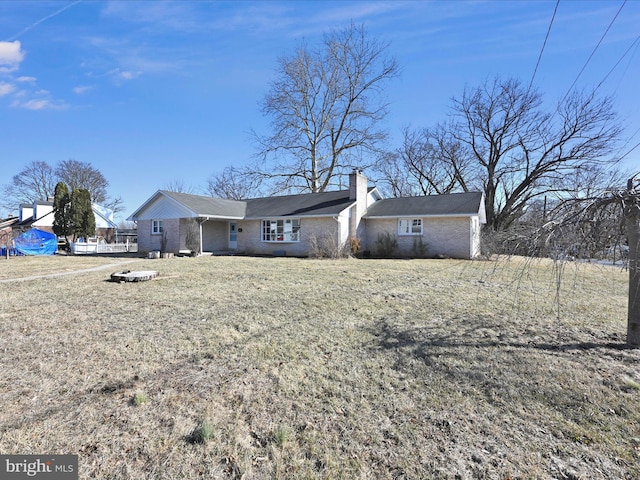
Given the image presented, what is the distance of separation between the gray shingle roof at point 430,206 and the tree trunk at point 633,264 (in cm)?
1328

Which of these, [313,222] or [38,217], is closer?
[313,222]

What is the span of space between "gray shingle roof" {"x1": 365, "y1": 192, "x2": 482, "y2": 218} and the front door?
9.03 meters

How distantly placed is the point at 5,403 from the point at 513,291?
31.4ft

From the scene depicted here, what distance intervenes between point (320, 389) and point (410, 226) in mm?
16696

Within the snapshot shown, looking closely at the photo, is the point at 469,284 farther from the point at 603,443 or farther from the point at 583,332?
the point at 603,443

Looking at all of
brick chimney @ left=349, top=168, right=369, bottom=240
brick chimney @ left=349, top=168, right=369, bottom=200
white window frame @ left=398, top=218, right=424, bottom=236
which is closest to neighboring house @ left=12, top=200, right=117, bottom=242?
brick chimney @ left=349, top=168, right=369, bottom=200

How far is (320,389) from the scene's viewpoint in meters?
3.42

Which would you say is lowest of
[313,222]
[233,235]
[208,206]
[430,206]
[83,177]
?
[233,235]

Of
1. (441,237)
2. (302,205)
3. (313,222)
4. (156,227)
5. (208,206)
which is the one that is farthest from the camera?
(156,227)

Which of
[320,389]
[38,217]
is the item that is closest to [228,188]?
[38,217]

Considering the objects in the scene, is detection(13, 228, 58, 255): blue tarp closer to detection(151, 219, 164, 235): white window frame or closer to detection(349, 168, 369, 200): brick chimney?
detection(151, 219, 164, 235): white window frame

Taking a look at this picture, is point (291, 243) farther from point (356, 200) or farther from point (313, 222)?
point (356, 200)

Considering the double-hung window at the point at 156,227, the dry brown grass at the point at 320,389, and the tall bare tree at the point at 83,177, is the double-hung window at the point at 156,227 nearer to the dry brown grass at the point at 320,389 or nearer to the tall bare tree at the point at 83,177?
the dry brown grass at the point at 320,389

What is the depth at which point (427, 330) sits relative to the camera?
207 inches
